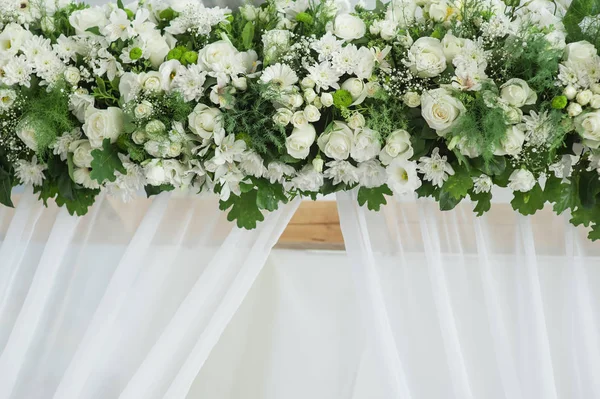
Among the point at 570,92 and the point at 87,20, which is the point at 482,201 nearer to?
the point at 570,92

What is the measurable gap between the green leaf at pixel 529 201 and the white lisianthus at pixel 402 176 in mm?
193

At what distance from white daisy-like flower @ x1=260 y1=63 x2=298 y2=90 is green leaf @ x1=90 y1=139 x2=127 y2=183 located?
329 mm

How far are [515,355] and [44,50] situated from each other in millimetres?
1067

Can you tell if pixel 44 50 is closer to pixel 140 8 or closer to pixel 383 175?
pixel 140 8

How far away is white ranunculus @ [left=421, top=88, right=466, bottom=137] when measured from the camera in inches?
44.6

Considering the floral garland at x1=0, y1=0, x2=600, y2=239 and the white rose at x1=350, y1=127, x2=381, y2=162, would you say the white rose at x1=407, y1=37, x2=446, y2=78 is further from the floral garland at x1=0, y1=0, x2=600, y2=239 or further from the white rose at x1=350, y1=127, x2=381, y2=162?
the white rose at x1=350, y1=127, x2=381, y2=162

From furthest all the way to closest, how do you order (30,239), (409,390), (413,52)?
(30,239) → (409,390) → (413,52)

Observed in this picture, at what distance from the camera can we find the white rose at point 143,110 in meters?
1.22

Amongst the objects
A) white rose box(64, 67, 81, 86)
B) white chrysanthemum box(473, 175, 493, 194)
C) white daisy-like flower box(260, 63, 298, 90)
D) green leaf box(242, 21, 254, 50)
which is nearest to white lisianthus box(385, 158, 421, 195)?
white chrysanthemum box(473, 175, 493, 194)

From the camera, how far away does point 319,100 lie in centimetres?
120

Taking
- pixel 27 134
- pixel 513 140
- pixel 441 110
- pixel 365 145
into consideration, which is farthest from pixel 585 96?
pixel 27 134

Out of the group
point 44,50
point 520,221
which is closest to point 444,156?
point 520,221

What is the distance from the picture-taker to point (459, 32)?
3.93ft

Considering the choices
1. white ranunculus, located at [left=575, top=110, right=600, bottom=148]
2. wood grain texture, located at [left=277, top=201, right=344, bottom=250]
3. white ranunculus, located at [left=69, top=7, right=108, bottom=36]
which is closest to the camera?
white ranunculus, located at [left=575, top=110, right=600, bottom=148]
